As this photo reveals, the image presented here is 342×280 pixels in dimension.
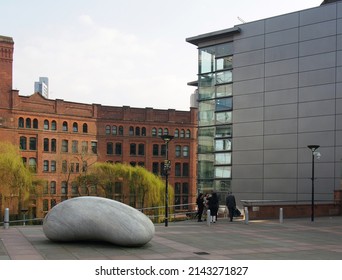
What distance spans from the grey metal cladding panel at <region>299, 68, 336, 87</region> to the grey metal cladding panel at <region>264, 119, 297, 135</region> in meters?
3.01

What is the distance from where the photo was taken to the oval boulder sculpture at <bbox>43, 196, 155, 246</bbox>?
13.3 meters

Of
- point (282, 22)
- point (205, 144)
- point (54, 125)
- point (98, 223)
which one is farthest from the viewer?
point (54, 125)

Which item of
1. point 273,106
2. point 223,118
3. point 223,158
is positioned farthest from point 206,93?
point 273,106

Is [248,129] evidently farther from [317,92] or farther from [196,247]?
[196,247]

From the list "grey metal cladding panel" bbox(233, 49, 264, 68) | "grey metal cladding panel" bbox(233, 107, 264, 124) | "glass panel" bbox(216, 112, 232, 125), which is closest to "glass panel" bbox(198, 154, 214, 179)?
"glass panel" bbox(216, 112, 232, 125)

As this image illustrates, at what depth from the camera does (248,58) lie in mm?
40281

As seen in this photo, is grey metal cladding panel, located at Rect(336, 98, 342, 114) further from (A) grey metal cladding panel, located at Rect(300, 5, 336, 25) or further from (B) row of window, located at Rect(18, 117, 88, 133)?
(B) row of window, located at Rect(18, 117, 88, 133)

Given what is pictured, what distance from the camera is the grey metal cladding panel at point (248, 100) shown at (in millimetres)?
39625

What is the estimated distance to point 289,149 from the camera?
3788 centimetres

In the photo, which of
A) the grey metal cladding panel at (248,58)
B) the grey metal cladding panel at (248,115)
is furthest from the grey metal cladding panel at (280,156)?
the grey metal cladding panel at (248,58)

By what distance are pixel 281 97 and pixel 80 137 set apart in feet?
131

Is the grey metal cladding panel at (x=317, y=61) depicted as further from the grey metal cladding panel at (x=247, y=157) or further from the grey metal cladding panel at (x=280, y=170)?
the grey metal cladding panel at (x=247, y=157)

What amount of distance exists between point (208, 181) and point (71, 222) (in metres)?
29.9

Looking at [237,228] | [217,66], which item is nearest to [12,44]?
[217,66]
